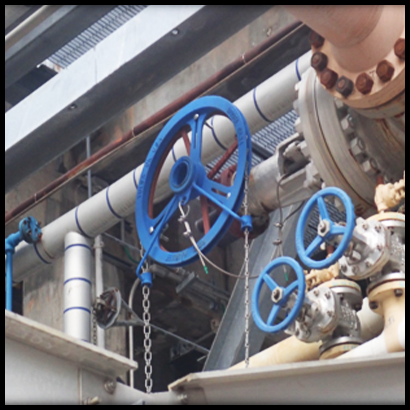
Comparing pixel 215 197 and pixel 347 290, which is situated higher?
pixel 215 197

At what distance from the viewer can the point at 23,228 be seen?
7281 mm

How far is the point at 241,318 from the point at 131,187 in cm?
123

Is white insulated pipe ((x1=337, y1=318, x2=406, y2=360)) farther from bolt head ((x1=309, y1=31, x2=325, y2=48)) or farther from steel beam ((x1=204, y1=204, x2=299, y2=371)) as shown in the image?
steel beam ((x1=204, y1=204, x2=299, y2=371))

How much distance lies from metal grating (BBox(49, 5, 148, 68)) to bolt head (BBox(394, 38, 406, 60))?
387 cm

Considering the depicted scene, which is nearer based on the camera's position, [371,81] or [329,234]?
[329,234]

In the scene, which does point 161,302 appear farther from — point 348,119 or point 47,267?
point 348,119

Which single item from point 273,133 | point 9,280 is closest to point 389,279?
point 9,280

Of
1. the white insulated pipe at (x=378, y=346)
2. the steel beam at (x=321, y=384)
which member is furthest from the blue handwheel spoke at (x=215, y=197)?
the steel beam at (x=321, y=384)

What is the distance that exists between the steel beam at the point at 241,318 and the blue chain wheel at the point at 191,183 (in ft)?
2.82

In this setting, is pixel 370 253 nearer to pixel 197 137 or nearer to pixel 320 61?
pixel 320 61

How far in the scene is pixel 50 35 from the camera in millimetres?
6559

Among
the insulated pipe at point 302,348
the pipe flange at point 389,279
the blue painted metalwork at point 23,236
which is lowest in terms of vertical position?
the insulated pipe at point 302,348

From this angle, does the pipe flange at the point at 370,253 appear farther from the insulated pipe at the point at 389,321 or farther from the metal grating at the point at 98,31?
the metal grating at the point at 98,31

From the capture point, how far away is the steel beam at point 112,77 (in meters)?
5.99
